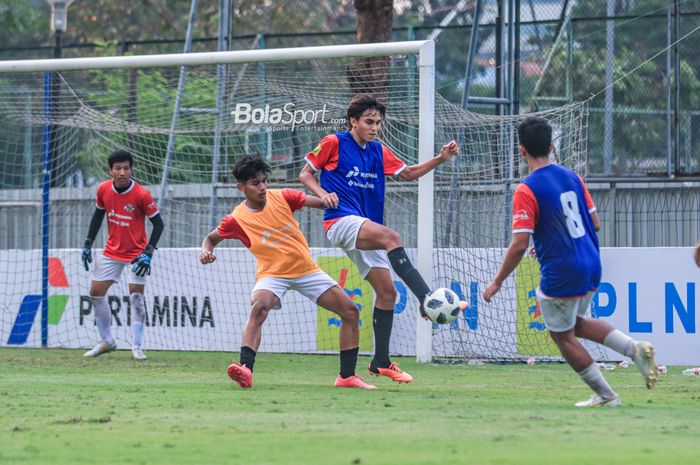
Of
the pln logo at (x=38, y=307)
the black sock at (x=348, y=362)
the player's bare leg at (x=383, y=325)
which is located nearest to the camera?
the black sock at (x=348, y=362)

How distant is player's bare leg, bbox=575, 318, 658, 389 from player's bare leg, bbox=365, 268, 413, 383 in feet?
6.78

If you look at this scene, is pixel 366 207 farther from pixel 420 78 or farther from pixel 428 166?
pixel 420 78

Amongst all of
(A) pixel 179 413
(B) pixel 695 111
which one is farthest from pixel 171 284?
(B) pixel 695 111

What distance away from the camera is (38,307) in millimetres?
14039

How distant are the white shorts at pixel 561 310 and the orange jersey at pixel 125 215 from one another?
19.6 feet

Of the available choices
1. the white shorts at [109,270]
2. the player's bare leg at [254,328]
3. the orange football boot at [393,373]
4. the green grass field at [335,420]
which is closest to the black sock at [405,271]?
the orange football boot at [393,373]

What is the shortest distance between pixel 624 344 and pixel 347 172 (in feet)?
9.59

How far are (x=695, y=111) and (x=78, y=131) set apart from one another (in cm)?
833

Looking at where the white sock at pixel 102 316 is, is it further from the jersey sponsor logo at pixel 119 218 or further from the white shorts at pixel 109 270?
the jersey sponsor logo at pixel 119 218

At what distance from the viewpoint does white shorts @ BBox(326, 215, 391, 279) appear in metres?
9.20

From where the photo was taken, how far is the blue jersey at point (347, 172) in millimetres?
9352

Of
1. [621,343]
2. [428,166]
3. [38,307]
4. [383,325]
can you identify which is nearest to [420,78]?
[428,166]

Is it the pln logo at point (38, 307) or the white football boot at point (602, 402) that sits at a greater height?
the pln logo at point (38, 307)

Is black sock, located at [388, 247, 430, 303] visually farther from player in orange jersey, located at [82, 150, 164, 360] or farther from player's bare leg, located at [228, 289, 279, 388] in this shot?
player in orange jersey, located at [82, 150, 164, 360]
